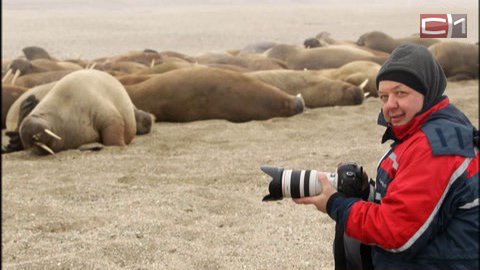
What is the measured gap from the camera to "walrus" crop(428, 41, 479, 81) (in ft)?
37.3

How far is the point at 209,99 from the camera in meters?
8.12

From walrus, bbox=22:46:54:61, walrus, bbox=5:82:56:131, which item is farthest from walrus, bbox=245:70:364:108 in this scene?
walrus, bbox=22:46:54:61

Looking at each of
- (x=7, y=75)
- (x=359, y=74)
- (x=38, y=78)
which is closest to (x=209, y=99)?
(x=38, y=78)

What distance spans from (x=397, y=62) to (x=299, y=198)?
495mm

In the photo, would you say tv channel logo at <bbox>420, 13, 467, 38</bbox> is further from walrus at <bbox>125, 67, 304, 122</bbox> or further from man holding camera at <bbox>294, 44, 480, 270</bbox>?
walrus at <bbox>125, 67, 304, 122</bbox>

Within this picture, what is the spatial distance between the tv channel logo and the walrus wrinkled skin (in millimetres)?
4489

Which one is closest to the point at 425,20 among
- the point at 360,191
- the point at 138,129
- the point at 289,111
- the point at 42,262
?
the point at 360,191

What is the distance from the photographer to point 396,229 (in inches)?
80.7

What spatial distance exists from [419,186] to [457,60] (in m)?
9.89

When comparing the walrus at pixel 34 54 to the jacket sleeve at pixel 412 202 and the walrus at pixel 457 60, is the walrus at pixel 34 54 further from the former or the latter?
the jacket sleeve at pixel 412 202

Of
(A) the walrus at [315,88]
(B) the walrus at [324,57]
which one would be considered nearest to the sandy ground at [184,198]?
(A) the walrus at [315,88]

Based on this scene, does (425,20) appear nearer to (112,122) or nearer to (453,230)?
(453,230)

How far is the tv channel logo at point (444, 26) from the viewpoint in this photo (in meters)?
2.36

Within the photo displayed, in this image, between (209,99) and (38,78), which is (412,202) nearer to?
(209,99)
